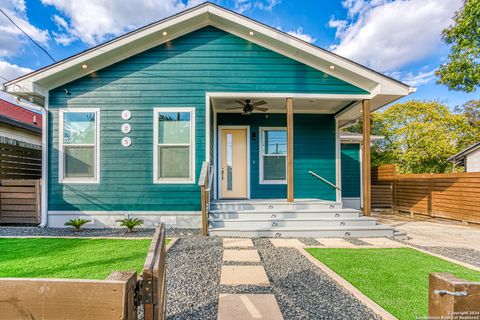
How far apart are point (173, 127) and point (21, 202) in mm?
3913

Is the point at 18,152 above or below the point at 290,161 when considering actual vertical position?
above

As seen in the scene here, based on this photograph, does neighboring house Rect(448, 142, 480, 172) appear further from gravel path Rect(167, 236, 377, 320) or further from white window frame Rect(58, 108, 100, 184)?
white window frame Rect(58, 108, 100, 184)

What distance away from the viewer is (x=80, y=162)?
5855 mm

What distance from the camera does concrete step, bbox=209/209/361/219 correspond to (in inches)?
216

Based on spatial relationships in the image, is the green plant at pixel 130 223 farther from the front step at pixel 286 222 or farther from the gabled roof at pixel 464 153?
the gabled roof at pixel 464 153

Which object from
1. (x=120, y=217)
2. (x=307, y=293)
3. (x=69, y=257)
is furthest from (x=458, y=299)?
(x=120, y=217)

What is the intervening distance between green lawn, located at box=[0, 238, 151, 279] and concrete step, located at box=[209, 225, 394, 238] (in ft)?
5.32

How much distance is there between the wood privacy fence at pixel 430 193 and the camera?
711cm

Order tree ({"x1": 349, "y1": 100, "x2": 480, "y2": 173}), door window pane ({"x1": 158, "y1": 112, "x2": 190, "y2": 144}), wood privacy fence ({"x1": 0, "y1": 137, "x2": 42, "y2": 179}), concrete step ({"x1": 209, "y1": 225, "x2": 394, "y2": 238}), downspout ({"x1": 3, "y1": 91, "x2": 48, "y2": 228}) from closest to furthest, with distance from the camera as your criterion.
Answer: concrete step ({"x1": 209, "y1": 225, "x2": 394, "y2": 238}) → downspout ({"x1": 3, "y1": 91, "x2": 48, "y2": 228}) → door window pane ({"x1": 158, "y1": 112, "x2": 190, "y2": 144}) → wood privacy fence ({"x1": 0, "y1": 137, "x2": 42, "y2": 179}) → tree ({"x1": 349, "y1": 100, "x2": 480, "y2": 173})

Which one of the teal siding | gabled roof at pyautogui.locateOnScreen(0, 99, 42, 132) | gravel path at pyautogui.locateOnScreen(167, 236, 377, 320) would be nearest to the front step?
gravel path at pyautogui.locateOnScreen(167, 236, 377, 320)

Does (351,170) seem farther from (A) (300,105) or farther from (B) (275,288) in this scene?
(B) (275,288)

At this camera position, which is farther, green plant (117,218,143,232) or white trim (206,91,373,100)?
white trim (206,91,373,100)

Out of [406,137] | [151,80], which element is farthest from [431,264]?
[406,137]

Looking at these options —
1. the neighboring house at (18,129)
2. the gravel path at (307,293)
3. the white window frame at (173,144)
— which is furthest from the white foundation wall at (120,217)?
the neighboring house at (18,129)
